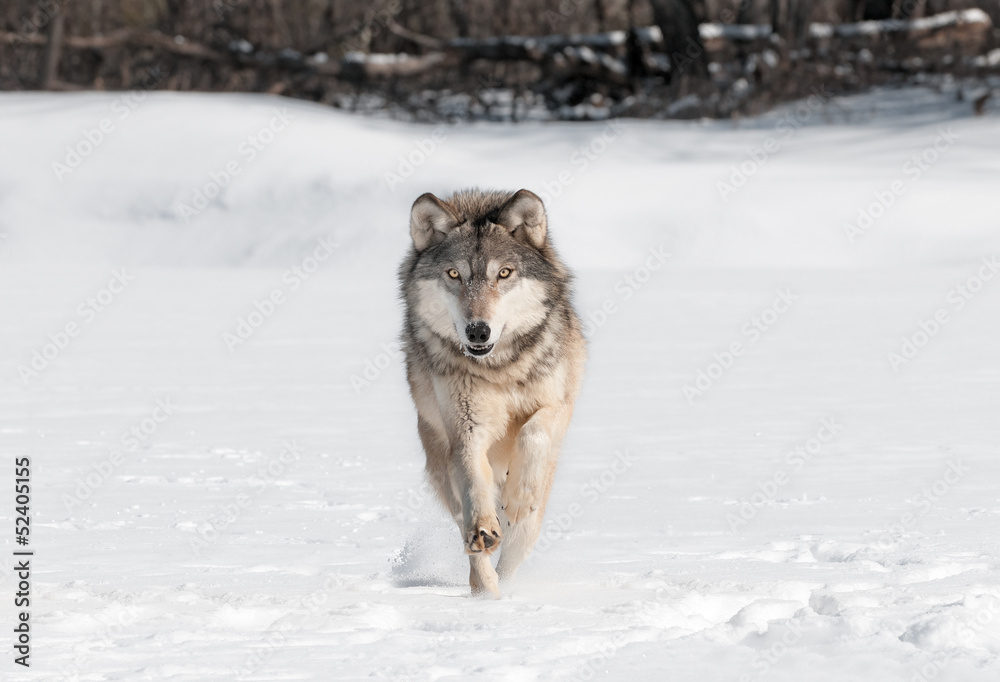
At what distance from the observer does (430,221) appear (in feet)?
16.2

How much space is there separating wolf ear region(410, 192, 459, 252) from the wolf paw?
121 centimetres

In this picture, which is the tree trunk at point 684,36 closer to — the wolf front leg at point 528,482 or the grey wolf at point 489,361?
the grey wolf at point 489,361

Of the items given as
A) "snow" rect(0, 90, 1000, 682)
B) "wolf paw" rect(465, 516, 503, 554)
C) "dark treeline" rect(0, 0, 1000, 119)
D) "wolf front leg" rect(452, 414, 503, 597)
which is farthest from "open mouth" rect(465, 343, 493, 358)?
"dark treeline" rect(0, 0, 1000, 119)

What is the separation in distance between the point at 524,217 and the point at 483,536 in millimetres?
1362

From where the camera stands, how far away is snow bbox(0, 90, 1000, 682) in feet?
12.3

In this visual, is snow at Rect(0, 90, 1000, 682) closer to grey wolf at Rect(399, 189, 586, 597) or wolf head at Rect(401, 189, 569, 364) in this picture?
grey wolf at Rect(399, 189, 586, 597)

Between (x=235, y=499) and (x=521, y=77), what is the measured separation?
723 inches

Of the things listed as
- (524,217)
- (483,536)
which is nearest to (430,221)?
(524,217)

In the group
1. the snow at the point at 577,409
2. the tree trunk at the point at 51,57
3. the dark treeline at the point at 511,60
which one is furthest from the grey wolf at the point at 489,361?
the tree trunk at the point at 51,57

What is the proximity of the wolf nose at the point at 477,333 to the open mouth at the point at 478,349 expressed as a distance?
2 cm

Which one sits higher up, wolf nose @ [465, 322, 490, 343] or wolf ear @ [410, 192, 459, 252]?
wolf ear @ [410, 192, 459, 252]

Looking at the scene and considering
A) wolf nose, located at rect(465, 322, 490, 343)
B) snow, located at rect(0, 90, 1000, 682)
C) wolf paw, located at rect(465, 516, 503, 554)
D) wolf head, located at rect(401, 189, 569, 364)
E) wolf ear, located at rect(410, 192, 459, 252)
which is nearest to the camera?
snow, located at rect(0, 90, 1000, 682)

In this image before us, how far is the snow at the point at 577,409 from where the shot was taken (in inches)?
148

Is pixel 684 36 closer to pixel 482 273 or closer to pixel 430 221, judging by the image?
pixel 430 221
